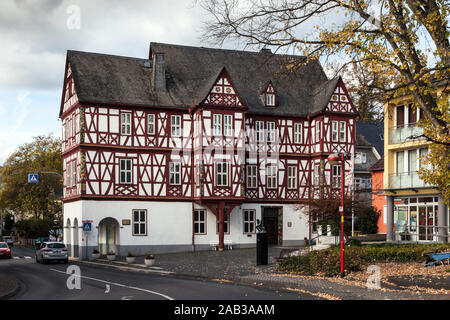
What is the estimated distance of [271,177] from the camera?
49062 mm

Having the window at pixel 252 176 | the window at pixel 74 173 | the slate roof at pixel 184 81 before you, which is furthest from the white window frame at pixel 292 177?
the window at pixel 74 173

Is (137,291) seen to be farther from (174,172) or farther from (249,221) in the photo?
(249,221)

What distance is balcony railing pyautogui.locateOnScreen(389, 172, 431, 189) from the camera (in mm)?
40875

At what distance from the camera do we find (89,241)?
143 feet

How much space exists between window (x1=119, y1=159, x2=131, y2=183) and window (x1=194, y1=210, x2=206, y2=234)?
18.7 feet

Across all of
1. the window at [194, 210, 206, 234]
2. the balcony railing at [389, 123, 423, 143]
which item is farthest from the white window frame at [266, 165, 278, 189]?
the balcony railing at [389, 123, 423, 143]

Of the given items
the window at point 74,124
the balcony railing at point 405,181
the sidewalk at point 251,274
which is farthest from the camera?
the window at point 74,124

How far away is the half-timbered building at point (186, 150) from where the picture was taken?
44438 millimetres

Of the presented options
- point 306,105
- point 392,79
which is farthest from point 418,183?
point 392,79

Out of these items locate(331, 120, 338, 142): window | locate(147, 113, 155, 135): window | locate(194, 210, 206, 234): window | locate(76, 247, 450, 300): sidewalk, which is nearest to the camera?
locate(76, 247, 450, 300): sidewalk

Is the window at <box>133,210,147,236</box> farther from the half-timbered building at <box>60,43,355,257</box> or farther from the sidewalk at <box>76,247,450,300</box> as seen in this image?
the sidewalk at <box>76,247,450,300</box>

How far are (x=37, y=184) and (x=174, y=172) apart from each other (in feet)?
124

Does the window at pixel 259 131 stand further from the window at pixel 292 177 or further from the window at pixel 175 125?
the window at pixel 175 125

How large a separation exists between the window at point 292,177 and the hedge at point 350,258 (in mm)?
19735
